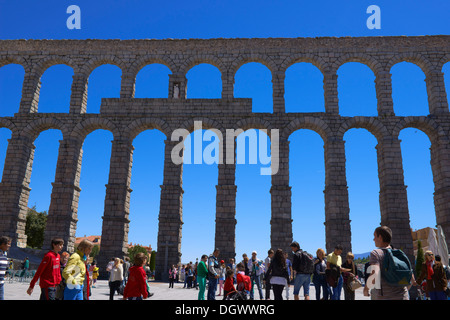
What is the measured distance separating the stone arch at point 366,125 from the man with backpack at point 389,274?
68.7 feet

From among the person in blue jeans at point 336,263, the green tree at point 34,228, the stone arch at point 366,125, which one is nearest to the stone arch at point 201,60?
the stone arch at point 366,125

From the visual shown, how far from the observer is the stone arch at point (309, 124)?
2488 centimetres

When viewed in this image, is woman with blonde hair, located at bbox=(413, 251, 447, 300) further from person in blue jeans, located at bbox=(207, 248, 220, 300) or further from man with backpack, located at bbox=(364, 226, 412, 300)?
Answer: person in blue jeans, located at bbox=(207, 248, 220, 300)

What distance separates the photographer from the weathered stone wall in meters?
23.7

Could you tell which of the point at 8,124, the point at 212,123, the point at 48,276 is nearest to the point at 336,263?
the point at 48,276

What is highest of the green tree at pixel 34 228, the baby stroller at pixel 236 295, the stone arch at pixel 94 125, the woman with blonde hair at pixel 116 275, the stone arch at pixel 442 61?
the stone arch at pixel 442 61

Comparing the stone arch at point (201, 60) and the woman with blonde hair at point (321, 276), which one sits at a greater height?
the stone arch at point (201, 60)

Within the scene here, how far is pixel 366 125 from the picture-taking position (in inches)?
999

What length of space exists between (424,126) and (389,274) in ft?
78.1

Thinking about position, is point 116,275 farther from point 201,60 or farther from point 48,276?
point 201,60

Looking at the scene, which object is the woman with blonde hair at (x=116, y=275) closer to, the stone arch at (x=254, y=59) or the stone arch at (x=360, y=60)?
the stone arch at (x=254, y=59)

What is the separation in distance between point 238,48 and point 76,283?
76.4 ft
